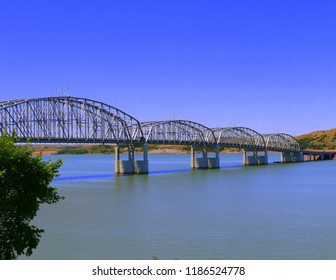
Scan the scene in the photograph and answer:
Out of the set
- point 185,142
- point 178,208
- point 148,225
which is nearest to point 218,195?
point 178,208

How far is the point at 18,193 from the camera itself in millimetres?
27281

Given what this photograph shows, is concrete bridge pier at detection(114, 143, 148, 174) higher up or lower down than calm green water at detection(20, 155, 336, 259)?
higher up

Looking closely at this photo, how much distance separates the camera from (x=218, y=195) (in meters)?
76.0

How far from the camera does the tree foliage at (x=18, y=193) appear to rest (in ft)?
86.5

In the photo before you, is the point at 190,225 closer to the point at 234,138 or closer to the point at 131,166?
the point at 131,166

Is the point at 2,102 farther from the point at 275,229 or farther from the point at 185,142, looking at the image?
the point at 275,229

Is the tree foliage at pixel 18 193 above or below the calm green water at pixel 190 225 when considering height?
above

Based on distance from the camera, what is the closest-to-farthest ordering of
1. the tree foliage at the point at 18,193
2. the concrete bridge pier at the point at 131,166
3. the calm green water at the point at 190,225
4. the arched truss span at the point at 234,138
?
the tree foliage at the point at 18,193, the calm green water at the point at 190,225, the concrete bridge pier at the point at 131,166, the arched truss span at the point at 234,138

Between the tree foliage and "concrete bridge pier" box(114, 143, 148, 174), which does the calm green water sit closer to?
the tree foliage

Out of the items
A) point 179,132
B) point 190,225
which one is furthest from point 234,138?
point 190,225

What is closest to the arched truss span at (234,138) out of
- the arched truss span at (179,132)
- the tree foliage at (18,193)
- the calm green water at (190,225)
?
the arched truss span at (179,132)

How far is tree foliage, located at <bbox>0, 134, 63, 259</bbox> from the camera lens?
26375 mm

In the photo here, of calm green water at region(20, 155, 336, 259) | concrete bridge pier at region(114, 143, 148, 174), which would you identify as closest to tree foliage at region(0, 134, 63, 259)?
calm green water at region(20, 155, 336, 259)

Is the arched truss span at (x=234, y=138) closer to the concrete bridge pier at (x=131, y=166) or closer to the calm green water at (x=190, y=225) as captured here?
the concrete bridge pier at (x=131, y=166)
